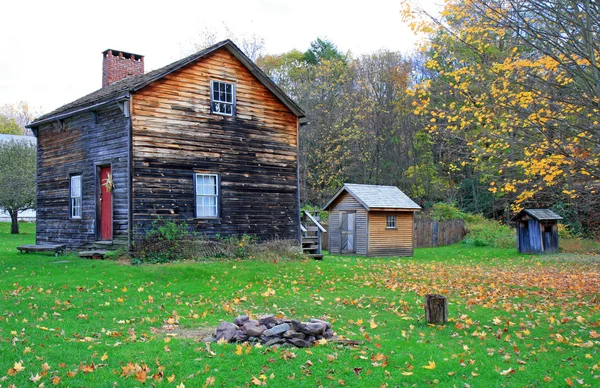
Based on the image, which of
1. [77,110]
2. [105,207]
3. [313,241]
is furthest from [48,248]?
[313,241]

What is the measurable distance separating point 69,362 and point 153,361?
43.6 inches

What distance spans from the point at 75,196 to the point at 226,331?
14.9m

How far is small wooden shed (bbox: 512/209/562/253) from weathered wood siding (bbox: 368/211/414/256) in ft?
18.4

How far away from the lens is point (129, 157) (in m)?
17.8

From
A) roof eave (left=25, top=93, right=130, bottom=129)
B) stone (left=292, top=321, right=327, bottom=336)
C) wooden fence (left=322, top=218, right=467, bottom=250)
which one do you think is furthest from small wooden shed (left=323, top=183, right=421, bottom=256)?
stone (left=292, top=321, right=327, bottom=336)

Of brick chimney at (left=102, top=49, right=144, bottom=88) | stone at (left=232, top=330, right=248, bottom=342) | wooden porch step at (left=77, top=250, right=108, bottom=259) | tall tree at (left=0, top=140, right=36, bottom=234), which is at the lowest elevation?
stone at (left=232, top=330, right=248, bottom=342)

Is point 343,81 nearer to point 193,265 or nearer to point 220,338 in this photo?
point 193,265

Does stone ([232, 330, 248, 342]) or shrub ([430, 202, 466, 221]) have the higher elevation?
shrub ([430, 202, 466, 221])

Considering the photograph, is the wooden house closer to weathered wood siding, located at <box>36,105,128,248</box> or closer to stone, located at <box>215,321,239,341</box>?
weathered wood siding, located at <box>36,105,128,248</box>

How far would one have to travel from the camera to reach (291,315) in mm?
10766

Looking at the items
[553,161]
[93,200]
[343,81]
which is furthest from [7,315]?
[343,81]

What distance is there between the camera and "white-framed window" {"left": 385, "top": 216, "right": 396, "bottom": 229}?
29438mm

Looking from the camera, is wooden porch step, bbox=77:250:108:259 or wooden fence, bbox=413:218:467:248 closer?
wooden porch step, bbox=77:250:108:259

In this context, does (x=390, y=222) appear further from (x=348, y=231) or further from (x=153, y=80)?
(x=153, y=80)
